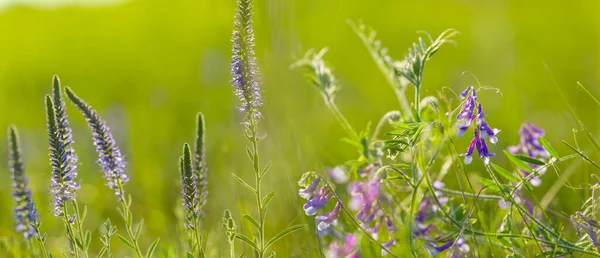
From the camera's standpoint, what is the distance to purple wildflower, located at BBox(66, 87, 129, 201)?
1.85 m

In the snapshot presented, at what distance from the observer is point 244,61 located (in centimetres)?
166

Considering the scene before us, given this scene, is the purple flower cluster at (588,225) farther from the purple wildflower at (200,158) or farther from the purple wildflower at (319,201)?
the purple wildflower at (200,158)

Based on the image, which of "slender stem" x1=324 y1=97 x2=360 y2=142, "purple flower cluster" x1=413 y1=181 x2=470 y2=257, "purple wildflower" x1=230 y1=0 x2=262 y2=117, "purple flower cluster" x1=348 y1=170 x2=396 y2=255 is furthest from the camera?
"slender stem" x1=324 y1=97 x2=360 y2=142

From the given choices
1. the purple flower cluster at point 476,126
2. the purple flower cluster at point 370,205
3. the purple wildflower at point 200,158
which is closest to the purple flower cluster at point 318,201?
the purple flower cluster at point 370,205

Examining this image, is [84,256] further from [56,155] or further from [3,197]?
[3,197]

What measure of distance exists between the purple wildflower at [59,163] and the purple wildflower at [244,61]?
42cm

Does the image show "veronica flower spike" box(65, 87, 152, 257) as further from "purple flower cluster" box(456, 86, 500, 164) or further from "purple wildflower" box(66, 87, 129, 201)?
"purple flower cluster" box(456, 86, 500, 164)

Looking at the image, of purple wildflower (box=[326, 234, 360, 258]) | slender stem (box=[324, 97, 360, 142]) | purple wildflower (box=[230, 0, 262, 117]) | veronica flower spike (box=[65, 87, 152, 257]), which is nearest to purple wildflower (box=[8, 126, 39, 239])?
veronica flower spike (box=[65, 87, 152, 257])

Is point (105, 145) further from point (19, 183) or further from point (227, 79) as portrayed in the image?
point (227, 79)

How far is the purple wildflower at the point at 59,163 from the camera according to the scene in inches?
66.9

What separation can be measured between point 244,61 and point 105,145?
1.52 ft

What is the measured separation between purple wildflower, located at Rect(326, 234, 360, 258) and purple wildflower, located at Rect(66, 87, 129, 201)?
571mm

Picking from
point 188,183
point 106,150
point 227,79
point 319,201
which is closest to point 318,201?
point 319,201

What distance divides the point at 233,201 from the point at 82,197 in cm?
216
